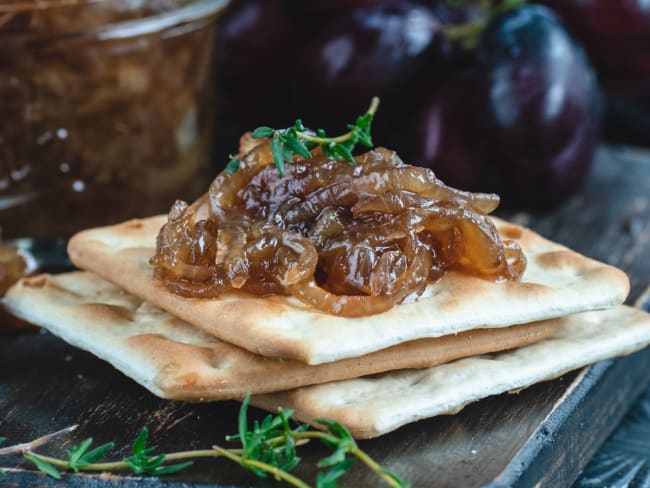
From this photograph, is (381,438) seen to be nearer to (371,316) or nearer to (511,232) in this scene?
(371,316)

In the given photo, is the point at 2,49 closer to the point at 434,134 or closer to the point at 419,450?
the point at 434,134

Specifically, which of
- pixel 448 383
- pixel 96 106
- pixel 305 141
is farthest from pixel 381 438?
pixel 96 106

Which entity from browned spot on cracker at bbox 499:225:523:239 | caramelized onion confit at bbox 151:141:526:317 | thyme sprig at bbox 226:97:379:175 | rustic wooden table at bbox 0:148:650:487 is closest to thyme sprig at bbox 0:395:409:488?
rustic wooden table at bbox 0:148:650:487

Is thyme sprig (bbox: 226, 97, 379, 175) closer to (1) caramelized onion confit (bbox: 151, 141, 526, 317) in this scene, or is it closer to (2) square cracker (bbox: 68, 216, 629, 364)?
(1) caramelized onion confit (bbox: 151, 141, 526, 317)

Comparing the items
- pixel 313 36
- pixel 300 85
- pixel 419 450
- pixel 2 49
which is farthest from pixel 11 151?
pixel 419 450

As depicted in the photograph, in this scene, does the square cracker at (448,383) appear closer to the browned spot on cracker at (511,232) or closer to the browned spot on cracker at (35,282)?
the browned spot on cracker at (511,232)
